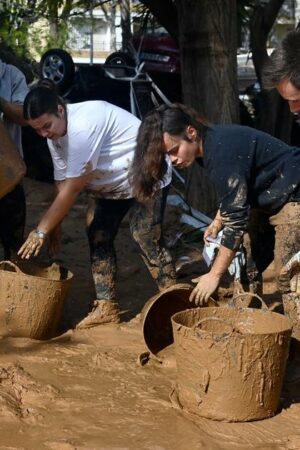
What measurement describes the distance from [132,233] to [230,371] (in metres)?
1.54

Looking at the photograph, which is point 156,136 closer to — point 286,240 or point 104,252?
point 286,240

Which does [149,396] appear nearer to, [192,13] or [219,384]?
[219,384]

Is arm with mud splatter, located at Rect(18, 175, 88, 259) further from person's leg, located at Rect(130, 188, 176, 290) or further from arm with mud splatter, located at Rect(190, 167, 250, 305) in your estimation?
arm with mud splatter, located at Rect(190, 167, 250, 305)

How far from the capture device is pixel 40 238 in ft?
15.4

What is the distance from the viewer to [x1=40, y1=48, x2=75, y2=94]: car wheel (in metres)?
9.87

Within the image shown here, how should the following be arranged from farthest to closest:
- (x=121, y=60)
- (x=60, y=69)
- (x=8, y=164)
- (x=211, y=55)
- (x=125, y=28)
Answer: (x=125, y=28), (x=121, y=60), (x=60, y=69), (x=211, y=55), (x=8, y=164)

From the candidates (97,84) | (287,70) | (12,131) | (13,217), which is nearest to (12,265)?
(13,217)

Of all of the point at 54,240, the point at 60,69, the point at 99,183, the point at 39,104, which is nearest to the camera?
the point at 39,104

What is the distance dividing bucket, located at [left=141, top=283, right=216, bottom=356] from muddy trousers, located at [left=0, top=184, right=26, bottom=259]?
4.27 feet

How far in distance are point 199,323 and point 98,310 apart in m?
1.48

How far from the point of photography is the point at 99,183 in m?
4.95

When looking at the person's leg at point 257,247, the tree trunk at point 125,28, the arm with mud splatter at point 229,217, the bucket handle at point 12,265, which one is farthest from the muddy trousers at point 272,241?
the tree trunk at point 125,28

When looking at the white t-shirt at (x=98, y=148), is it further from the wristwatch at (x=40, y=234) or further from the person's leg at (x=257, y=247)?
the person's leg at (x=257, y=247)

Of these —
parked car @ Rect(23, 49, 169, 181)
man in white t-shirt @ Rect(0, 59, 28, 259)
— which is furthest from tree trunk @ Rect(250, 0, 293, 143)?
man in white t-shirt @ Rect(0, 59, 28, 259)
